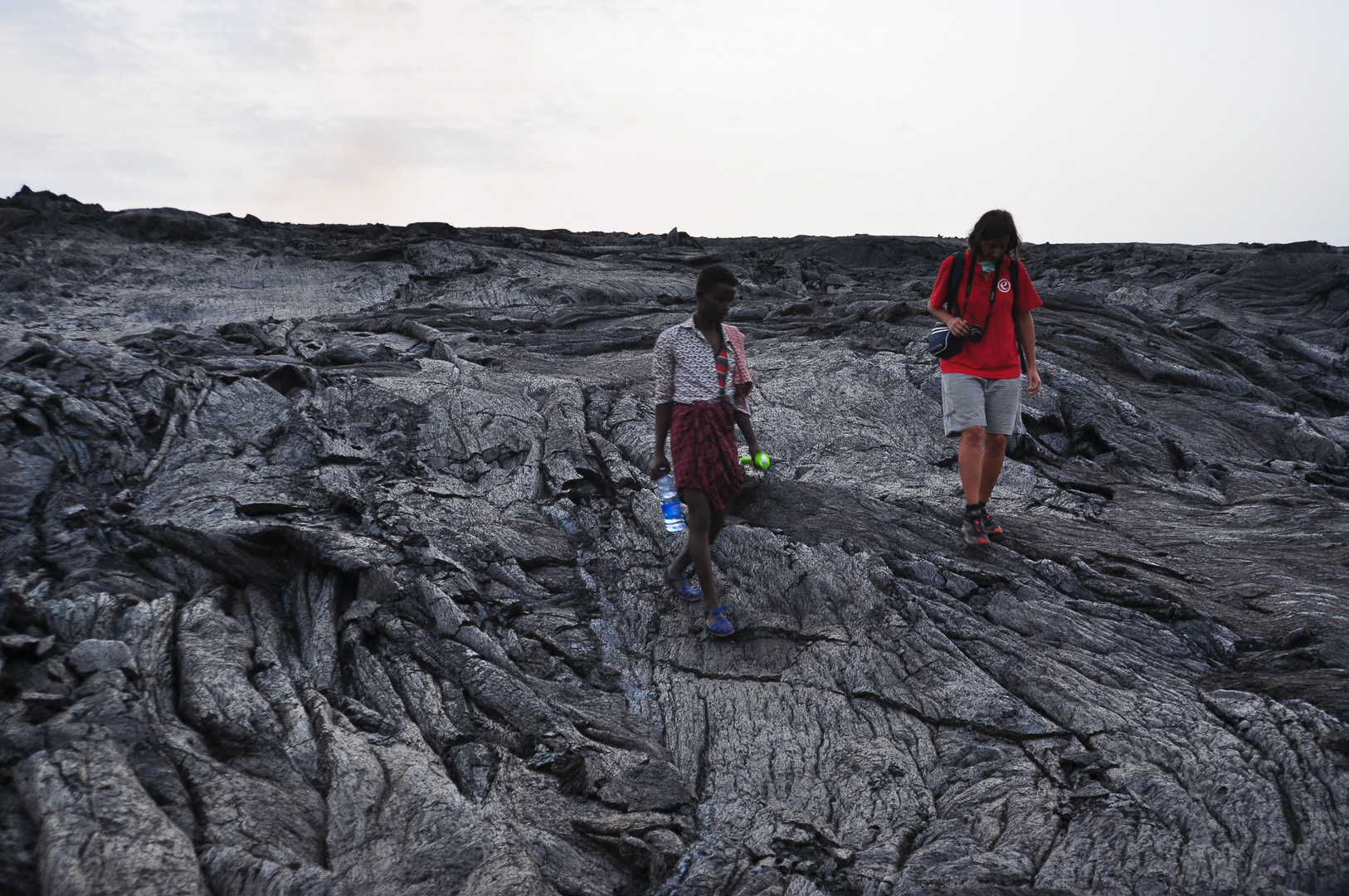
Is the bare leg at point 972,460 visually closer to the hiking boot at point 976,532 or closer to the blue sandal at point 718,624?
the hiking boot at point 976,532

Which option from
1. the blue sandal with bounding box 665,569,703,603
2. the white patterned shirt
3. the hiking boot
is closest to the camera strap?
the hiking boot

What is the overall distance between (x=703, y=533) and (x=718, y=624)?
67 cm

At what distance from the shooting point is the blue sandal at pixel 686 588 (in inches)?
250

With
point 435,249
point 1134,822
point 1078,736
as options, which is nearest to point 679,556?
point 1078,736

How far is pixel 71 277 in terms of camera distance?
44.4 feet

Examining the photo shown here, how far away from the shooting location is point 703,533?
18.7 ft

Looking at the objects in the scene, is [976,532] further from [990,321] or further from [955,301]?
[955,301]

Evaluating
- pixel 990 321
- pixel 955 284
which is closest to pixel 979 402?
pixel 990 321

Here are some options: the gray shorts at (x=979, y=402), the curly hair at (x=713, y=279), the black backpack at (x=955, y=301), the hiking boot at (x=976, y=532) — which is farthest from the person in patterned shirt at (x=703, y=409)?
the hiking boot at (x=976, y=532)

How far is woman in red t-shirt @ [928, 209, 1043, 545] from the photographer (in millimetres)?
6270

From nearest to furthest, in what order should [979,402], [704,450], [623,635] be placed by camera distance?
[704,450] → [623,635] → [979,402]

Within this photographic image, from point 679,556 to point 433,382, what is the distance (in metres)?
4.80

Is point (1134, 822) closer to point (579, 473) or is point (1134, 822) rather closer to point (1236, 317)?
point (579, 473)

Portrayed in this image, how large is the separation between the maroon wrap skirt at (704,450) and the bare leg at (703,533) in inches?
2.5
